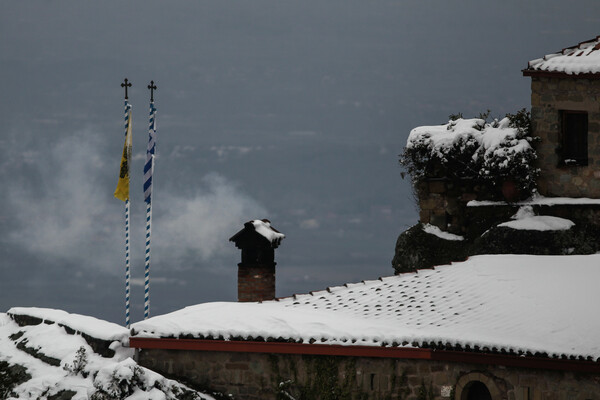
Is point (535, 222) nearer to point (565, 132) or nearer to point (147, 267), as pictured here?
point (565, 132)

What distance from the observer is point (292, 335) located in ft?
67.5

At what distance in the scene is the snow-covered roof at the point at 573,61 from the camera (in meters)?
27.0

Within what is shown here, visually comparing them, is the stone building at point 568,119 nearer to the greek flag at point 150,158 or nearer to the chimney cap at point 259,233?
the chimney cap at point 259,233

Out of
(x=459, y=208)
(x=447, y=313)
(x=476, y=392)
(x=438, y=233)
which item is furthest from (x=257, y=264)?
(x=476, y=392)

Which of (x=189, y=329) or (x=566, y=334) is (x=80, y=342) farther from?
(x=566, y=334)

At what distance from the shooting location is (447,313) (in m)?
21.2

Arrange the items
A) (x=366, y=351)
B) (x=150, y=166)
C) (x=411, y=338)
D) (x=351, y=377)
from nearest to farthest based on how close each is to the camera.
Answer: (x=411, y=338)
(x=366, y=351)
(x=351, y=377)
(x=150, y=166)

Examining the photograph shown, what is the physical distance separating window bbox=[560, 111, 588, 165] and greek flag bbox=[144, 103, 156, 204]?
33.3 ft

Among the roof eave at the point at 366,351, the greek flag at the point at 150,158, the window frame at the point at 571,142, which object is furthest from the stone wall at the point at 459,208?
the roof eave at the point at 366,351

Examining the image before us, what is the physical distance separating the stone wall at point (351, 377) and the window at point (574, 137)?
951 centimetres

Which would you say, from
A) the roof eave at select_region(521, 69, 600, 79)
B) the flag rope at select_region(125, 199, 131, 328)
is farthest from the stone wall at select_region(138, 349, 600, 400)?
the roof eave at select_region(521, 69, 600, 79)

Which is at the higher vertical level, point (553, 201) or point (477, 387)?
point (553, 201)

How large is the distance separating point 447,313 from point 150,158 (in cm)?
914

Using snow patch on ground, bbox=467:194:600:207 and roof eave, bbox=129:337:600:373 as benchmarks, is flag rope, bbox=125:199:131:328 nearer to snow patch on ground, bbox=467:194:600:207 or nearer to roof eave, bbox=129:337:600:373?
roof eave, bbox=129:337:600:373
